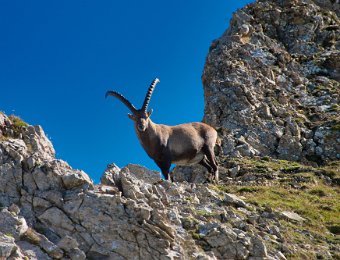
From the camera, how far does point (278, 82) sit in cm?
3772

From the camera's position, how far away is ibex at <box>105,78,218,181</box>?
19.7 m

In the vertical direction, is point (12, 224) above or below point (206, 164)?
below

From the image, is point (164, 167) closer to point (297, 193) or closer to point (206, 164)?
point (206, 164)

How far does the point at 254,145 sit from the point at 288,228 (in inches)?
627

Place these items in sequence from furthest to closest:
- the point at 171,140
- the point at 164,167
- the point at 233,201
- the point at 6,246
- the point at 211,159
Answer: the point at 211,159 → the point at 171,140 → the point at 164,167 → the point at 233,201 → the point at 6,246

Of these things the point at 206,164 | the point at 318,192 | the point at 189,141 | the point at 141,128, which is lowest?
the point at 318,192

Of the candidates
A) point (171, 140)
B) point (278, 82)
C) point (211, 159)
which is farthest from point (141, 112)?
point (278, 82)

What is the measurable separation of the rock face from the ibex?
5.96 meters

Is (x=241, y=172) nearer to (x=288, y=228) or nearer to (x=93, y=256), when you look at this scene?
(x=288, y=228)

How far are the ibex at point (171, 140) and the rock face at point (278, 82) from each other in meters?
5.96

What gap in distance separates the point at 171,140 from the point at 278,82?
65.5ft

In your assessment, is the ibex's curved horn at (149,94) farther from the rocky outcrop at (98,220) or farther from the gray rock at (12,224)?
the gray rock at (12,224)

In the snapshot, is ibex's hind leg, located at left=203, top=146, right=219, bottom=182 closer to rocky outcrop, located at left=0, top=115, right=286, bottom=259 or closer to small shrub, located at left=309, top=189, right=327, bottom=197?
small shrub, located at left=309, top=189, right=327, bottom=197

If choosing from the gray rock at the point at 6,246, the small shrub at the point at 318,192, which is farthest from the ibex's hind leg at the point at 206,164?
the gray rock at the point at 6,246
